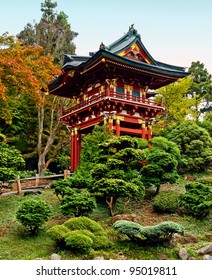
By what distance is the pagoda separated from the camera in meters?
21.3

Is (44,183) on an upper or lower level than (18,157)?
lower

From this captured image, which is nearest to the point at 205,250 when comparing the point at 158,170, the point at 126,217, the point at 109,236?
the point at 109,236

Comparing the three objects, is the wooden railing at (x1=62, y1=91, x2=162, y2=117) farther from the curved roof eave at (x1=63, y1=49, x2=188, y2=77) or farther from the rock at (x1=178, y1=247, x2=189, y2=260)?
the rock at (x1=178, y1=247, x2=189, y2=260)

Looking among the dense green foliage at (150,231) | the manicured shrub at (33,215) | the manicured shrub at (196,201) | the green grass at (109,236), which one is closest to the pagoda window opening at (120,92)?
the green grass at (109,236)

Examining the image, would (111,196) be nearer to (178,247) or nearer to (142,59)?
(178,247)

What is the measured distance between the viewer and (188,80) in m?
33.5

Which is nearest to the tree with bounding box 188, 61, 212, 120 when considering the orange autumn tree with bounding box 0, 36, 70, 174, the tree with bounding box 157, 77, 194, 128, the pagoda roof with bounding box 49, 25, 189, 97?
the tree with bounding box 157, 77, 194, 128

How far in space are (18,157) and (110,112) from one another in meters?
7.46

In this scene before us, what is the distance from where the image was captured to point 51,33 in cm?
3066

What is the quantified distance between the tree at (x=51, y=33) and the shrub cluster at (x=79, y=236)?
2162 cm

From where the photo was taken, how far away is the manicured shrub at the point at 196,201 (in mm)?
13499

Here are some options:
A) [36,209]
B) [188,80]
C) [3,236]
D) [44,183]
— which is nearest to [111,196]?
[36,209]
